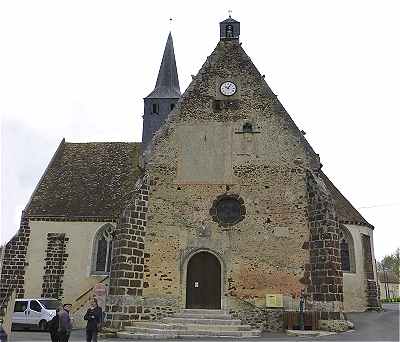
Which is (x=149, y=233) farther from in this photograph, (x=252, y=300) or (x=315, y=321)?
(x=315, y=321)

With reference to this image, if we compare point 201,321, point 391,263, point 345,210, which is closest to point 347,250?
point 345,210

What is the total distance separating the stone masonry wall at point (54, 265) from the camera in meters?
20.5

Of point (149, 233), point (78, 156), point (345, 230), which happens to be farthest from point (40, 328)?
point (345, 230)

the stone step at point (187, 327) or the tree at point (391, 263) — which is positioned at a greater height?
the tree at point (391, 263)

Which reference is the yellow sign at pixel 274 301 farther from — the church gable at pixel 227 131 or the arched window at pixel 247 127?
the arched window at pixel 247 127

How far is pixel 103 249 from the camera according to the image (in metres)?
21.5

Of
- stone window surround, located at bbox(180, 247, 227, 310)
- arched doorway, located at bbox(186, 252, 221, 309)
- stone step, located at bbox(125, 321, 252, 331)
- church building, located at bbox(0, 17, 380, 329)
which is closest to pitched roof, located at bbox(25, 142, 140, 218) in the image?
church building, located at bbox(0, 17, 380, 329)

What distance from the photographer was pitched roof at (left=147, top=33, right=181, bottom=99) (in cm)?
2920

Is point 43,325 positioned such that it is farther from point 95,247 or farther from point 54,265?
point 95,247

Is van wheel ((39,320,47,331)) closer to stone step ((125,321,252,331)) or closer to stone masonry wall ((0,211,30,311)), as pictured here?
stone masonry wall ((0,211,30,311))

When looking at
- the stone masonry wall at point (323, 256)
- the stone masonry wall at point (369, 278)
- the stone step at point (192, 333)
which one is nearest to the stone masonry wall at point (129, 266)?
the stone step at point (192, 333)

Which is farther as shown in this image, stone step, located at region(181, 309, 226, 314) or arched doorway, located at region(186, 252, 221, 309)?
arched doorway, located at region(186, 252, 221, 309)

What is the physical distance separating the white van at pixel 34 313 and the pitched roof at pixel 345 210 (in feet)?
46.4

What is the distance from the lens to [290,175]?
16156mm
